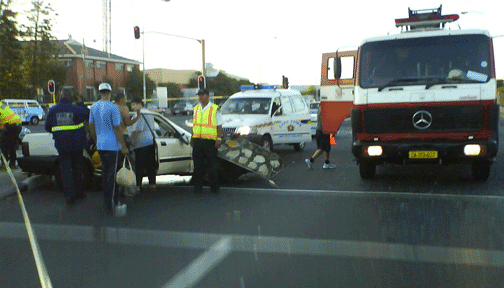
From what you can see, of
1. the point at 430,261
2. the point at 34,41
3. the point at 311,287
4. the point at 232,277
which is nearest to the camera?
the point at 311,287

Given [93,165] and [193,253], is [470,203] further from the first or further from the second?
[93,165]

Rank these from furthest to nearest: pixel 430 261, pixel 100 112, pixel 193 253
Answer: pixel 100 112 < pixel 193 253 < pixel 430 261

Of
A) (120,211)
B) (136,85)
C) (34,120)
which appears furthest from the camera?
(136,85)

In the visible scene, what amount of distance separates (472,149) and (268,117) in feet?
22.6

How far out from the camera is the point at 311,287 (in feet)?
14.6

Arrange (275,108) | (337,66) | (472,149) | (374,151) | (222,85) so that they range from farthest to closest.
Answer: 1. (222,85)
2. (275,108)
3. (337,66)
4. (374,151)
5. (472,149)

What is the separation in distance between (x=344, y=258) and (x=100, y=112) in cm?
420

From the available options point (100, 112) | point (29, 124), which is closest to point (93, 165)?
point (100, 112)

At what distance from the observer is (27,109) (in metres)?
42.0

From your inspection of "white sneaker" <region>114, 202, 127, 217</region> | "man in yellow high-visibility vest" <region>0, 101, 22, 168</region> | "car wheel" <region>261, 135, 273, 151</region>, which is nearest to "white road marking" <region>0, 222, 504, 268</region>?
"white sneaker" <region>114, 202, 127, 217</region>

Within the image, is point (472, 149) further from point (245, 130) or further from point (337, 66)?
point (245, 130)

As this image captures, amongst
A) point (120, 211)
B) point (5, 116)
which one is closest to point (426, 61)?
point (120, 211)

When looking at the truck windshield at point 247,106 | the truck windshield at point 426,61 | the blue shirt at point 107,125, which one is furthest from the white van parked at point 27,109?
the truck windshield at point 426,61

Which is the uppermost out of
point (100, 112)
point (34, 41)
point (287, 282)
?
point (34, 41)
